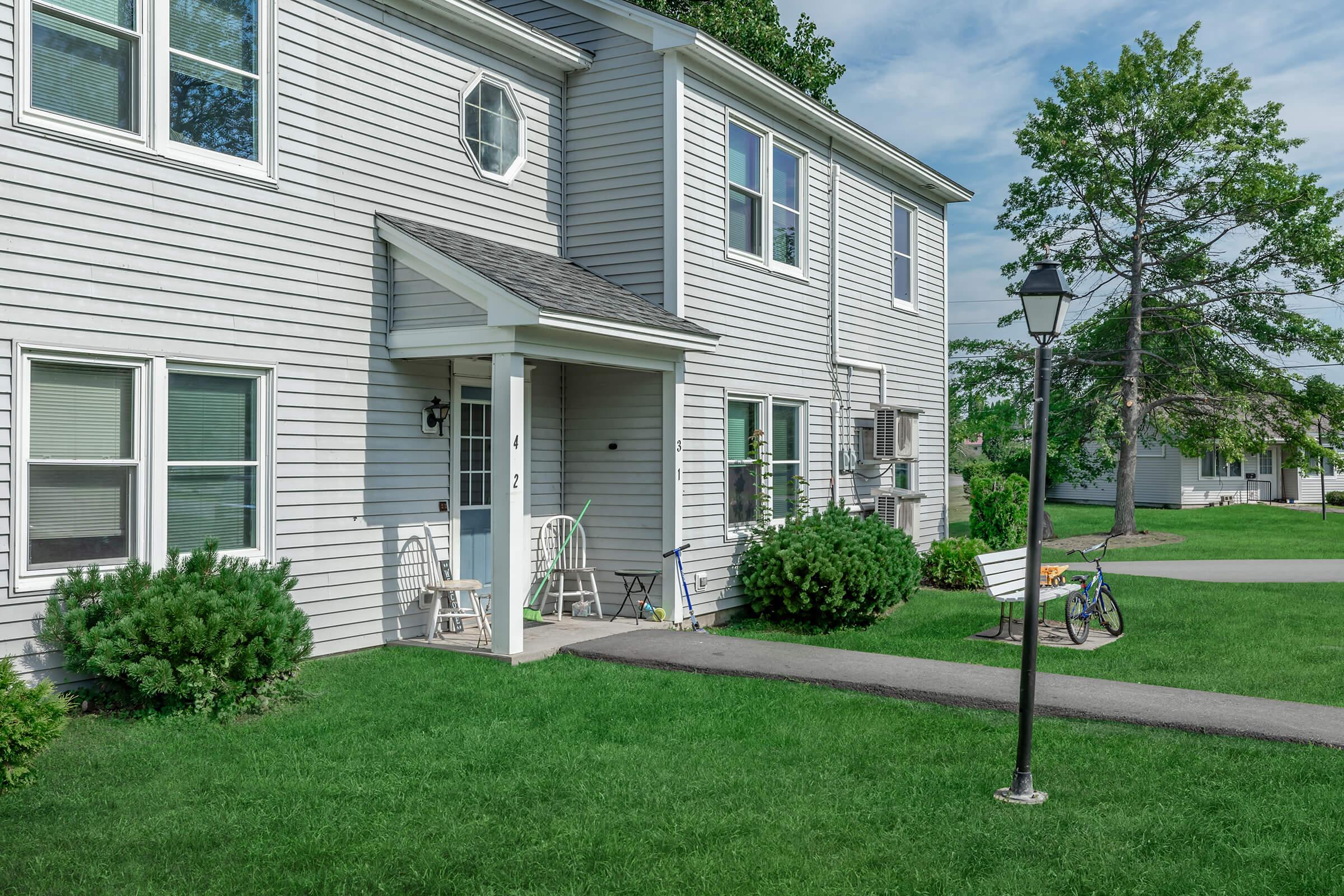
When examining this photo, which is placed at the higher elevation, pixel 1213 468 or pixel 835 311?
pixel 835 311

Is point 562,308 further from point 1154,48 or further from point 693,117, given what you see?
point 1154,48

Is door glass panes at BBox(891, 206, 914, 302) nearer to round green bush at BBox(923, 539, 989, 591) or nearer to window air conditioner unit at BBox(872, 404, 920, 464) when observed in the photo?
window air conditioner unit at BBox(872, 404, 920, 464)

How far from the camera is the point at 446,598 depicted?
10.0 metres

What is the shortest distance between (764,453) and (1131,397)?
14876mm

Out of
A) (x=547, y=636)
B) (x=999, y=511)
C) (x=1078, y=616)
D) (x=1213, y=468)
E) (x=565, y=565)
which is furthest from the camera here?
(x=1213, y=468)

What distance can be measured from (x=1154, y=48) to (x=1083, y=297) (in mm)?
5702

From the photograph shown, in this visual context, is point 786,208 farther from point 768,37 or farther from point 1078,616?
point 768,37

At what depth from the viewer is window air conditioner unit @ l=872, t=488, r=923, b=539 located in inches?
597

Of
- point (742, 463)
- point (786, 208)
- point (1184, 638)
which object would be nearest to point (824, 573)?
point (742, 463)

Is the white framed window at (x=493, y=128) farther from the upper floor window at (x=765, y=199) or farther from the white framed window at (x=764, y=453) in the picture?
the white framed window at (x=764, y=453)

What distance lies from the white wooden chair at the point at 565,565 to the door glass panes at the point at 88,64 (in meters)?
5.37

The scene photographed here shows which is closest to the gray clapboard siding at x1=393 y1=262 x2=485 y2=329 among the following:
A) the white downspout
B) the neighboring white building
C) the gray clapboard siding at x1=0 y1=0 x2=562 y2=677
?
the gray clapboard siding at x1=0 y1=0 x2=562 y2=677

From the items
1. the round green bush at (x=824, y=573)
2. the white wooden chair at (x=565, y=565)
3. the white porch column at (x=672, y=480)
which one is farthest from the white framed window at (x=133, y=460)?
the round green bush at (x=824, y=573)

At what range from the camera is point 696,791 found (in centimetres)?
564
